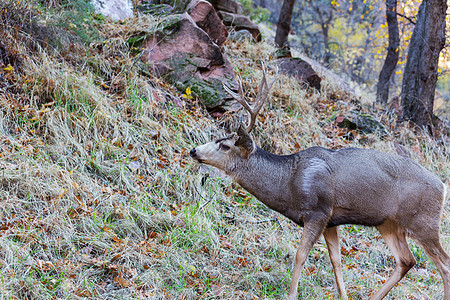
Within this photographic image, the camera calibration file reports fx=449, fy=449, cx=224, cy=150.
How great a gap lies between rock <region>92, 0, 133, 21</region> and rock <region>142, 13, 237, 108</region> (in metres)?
1.70

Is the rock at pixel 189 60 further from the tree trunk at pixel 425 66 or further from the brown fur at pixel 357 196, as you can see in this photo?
the tree trunk at pixel 425 66

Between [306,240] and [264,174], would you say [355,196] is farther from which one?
[264,174]

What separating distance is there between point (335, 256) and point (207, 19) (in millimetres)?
6635

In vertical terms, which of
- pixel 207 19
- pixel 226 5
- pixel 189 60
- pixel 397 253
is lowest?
pixel 397 253

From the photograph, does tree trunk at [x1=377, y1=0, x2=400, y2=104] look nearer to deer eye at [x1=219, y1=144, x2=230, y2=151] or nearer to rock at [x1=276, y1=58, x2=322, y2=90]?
rock at [x1=276, y1=58, x2=322, y2=90]

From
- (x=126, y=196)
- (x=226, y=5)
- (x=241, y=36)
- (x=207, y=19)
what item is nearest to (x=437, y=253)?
(x=126, y=196)

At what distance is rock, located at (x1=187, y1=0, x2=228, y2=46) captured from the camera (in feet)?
33.0

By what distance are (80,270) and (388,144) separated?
6.78 metres

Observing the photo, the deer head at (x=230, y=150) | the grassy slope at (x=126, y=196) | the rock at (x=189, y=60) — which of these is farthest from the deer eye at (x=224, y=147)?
the rock at (x=189, y=60)

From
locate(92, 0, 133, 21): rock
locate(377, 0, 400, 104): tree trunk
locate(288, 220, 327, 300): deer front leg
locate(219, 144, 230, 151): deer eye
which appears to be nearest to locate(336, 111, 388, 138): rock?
locate(377, 0, 400, 104): tree trunk

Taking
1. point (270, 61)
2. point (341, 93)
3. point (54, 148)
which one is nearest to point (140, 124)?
point (54, 148)

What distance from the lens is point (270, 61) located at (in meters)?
11.5

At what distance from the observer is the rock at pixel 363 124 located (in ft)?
32.1

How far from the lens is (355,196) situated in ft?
16.8
